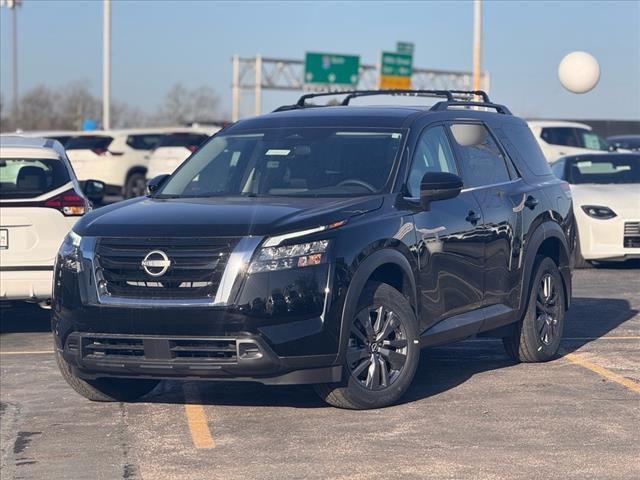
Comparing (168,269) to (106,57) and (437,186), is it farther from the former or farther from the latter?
(106,57)

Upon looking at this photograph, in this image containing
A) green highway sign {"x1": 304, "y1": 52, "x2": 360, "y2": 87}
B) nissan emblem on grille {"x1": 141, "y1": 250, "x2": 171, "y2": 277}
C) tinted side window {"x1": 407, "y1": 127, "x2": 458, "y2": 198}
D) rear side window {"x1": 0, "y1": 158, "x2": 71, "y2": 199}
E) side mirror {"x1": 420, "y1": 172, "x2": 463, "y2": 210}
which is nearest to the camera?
nissan emblem on grille {"x1": 141, "y1": 250, "x2": 171, "y2": 277}

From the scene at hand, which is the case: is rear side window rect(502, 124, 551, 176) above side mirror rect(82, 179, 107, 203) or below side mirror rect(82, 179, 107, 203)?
above

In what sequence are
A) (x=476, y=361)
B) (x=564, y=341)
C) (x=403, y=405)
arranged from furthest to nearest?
1. (x=564, y=341)
2. (x=476, y=361)
3. (x=403, y=405)

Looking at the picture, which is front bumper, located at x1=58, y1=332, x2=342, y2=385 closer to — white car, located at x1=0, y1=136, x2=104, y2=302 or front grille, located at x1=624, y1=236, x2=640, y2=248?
white car, located at x1=0, y1=136, x2=104, y2=302

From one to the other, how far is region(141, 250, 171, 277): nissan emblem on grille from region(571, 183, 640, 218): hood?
31.6 ft

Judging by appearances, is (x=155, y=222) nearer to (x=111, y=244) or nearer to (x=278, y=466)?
(x=111, y=244)

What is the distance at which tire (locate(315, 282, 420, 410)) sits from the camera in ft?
25.9

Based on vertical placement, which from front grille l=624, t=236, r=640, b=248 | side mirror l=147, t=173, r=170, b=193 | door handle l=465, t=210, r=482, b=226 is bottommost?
front grille l=624, t=236, r=640, b=248

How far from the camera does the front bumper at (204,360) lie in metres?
7.51

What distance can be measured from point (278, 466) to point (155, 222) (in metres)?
1.71

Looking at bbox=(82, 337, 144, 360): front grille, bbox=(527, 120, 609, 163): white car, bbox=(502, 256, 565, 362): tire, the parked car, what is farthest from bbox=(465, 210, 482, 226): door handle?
bbox=(527, 120, 609, 163): white car

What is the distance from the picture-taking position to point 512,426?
7648mm

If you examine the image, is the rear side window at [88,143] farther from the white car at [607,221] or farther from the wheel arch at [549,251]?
the wheel arch at [549,251]

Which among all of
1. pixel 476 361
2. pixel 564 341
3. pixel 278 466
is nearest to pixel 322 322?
pixel 278 466
